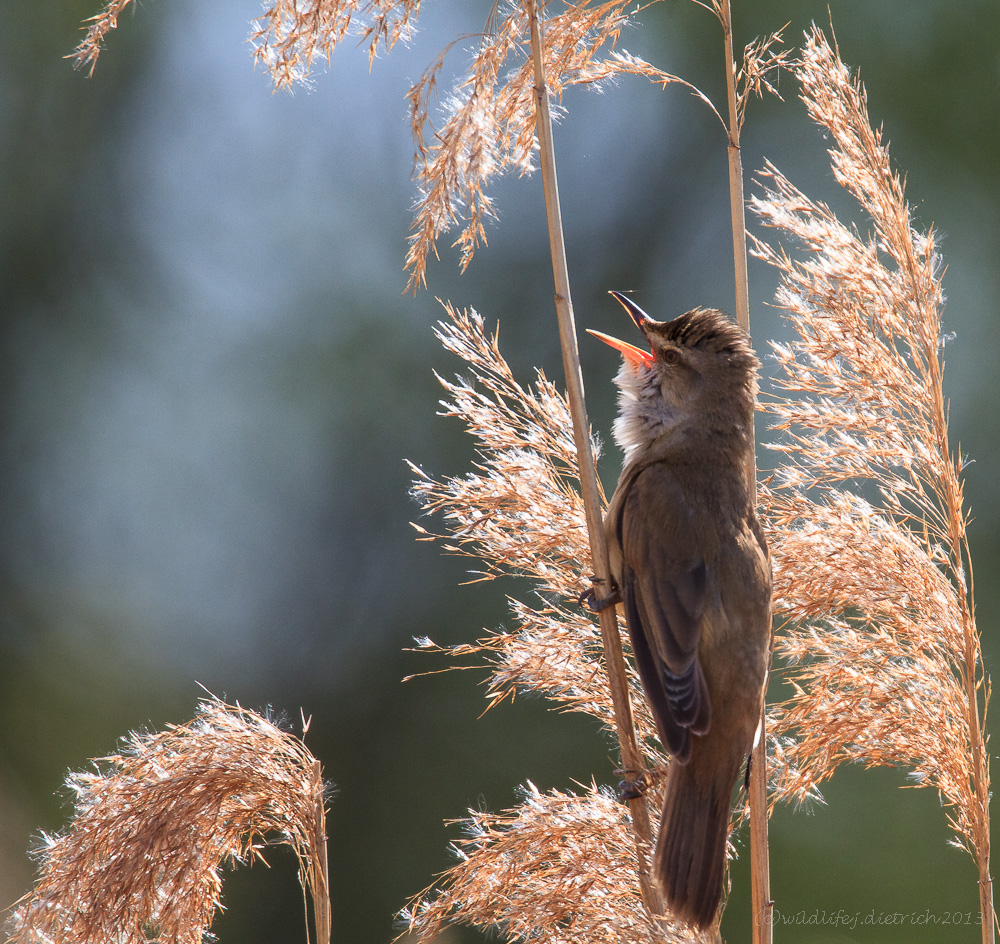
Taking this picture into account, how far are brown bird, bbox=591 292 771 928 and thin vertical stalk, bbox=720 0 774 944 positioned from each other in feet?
0.19

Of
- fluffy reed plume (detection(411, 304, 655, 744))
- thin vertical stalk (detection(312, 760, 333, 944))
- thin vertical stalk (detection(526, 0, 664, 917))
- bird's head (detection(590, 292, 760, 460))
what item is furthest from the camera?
bird's head (detection(590, 292, 760, 460))

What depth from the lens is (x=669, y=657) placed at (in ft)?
6.51

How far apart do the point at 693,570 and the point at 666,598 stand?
102 mm

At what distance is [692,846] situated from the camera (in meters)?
1.68

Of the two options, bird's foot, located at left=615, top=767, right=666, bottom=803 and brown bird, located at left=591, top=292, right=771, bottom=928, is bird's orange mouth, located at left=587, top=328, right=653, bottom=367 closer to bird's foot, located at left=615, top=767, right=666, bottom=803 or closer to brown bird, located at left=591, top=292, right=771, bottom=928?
brown bird, located at left=591, top=292, right=771, bottom=928

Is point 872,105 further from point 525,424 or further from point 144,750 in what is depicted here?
point 144,750

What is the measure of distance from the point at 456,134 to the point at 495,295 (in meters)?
2.73

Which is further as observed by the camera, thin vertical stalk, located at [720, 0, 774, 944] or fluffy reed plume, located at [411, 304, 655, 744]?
fluffy reed plume, located at [411, 304, 655, 744]

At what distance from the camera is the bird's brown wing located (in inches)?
74.9

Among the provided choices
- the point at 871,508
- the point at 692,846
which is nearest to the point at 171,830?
the point at 692,846

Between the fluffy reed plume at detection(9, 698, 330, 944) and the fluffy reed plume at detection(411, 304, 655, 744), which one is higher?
the fluffy reed plume at detection(411, 304, 655, 744)

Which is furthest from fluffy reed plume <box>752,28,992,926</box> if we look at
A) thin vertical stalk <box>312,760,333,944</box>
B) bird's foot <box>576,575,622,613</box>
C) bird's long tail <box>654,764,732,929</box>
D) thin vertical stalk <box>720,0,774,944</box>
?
thin vertical stalk <box>312,760,333,944</box>

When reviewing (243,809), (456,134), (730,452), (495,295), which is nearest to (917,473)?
(730,452)

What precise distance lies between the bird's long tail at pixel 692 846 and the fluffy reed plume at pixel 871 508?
0.77 feet
